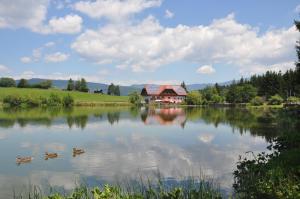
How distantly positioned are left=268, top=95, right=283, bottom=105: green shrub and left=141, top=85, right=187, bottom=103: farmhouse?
40018 mm

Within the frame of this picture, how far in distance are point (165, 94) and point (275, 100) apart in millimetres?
47521

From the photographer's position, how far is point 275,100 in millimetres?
119938

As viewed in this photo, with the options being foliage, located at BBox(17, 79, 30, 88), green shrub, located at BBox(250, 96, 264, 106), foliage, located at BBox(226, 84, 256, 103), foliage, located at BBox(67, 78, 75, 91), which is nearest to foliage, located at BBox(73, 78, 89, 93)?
foliage, located at BBox(67, 78, 75, 91)

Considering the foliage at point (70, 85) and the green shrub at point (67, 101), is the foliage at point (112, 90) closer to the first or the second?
the foliage at point (70, 85)

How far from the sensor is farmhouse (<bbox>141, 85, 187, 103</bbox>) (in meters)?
153

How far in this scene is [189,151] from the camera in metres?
31.1

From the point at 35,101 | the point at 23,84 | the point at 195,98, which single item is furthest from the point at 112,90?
the point at 35,101

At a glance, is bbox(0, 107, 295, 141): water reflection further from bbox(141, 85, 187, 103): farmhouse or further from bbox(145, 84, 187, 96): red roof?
bbox(145, 84, 187, 96): red roof

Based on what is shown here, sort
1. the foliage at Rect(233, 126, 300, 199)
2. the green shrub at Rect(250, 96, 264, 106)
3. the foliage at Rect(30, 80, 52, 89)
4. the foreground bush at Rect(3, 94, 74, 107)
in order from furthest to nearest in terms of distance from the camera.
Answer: the foliage at Rect(30, 80, 52, 89), the green shrub at Rect(250, 96, 264, 106), the foreground bush at Rect(3, 94, 74, 107), the foliage at Rect(233, 126, 300, 199)

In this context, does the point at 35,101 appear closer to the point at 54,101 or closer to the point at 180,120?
the point at 54,101

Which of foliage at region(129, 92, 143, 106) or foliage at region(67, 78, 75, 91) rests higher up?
foliage at region(67, 78, 75, 91)

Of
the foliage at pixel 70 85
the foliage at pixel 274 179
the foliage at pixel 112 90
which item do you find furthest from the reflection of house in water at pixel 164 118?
the foliage at pixel 112 90

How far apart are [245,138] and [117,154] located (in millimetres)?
16409

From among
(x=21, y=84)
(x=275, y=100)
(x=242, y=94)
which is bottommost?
(x=275, y=100)
